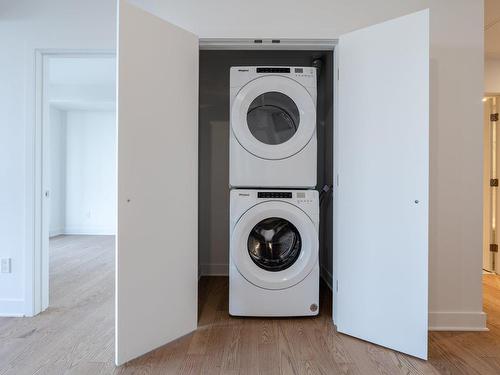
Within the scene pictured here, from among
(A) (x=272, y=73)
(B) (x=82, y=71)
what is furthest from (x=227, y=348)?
(B) (x=82, y=71)

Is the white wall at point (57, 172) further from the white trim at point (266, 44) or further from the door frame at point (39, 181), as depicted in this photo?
the white trim at point (266, 44)

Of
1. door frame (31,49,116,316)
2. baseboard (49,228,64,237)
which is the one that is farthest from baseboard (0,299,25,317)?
baseboard (49,228,64,237)

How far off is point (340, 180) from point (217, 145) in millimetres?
1683

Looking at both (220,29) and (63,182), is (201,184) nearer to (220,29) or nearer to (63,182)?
(220,29)

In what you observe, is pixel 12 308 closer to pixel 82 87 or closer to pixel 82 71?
pixel 82 71

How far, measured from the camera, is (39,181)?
2334 mm

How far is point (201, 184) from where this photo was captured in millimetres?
3459

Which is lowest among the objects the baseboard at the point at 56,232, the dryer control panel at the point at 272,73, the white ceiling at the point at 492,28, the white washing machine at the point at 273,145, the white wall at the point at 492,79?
the baseboard at the point at 56,232

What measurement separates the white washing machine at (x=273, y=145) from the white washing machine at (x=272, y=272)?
102 millimetres

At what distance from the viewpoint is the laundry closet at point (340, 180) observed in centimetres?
171

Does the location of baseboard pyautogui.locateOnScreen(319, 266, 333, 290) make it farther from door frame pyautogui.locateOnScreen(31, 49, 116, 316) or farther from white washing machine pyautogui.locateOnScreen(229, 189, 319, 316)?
door frame pyautogui.locateOnScreen(31, 49, 116, 316)

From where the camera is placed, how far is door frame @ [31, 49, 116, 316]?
7.56 ft

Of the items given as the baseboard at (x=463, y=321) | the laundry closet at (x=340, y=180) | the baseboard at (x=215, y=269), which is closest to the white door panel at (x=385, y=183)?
the laundry closet at (x=340, y=180)

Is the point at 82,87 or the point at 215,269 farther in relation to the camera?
the point at 82,87
